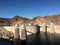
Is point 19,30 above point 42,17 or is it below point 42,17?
below

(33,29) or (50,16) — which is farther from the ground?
(50,16)

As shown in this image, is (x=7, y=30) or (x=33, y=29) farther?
(x=33, y=29)

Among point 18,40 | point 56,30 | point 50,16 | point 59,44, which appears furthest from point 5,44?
point 50,16

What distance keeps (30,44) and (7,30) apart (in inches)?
659

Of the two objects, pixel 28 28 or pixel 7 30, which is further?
pixel 28 28

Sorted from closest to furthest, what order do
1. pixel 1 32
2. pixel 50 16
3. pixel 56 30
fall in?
pixel 1 32 < pixel 56 30 < pixel 50 16

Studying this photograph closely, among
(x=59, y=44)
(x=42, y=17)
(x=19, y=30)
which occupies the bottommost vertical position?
(x=59, y=44)

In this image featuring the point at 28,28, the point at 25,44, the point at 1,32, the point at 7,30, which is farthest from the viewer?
the point at 28,28

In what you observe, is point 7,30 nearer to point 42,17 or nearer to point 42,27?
point 42,27

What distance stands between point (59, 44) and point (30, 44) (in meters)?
6.27

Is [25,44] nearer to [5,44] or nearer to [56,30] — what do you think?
[5,44]

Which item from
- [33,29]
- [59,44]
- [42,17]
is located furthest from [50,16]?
[59,44]

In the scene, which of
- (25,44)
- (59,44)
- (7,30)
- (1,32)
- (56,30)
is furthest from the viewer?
(56,30)

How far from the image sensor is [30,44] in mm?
30922
